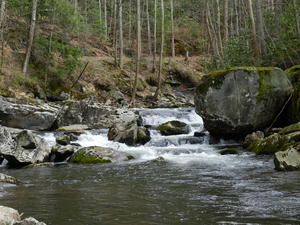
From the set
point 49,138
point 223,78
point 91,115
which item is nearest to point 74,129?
point 49,138

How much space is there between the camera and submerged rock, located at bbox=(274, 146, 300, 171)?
742 cm

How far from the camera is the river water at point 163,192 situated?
14.2 ft

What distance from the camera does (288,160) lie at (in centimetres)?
763

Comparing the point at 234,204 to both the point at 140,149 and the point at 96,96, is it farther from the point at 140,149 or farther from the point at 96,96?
the point at 96,96

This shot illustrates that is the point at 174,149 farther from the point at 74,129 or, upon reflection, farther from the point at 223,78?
the point at 74,129

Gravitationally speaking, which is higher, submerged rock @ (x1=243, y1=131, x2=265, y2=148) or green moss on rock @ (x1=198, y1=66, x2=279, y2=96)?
green moss on rock @ (x1=198, y1=66, x2=279, y2=96)

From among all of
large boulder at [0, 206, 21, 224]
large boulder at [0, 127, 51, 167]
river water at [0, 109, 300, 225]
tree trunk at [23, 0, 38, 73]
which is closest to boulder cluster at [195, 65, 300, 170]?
river water at [0, 109, 300, 225]

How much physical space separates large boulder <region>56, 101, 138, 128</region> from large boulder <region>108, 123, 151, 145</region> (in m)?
1.78

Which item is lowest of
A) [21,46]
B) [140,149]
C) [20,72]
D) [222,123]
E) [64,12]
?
[140,149]

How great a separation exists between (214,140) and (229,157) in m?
2.96

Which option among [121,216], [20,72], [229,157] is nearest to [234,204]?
[121,216]

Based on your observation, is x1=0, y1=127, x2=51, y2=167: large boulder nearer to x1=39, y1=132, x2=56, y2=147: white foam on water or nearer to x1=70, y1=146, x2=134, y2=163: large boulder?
x1=70, y1=146, x2=134, y2=163: large boulder

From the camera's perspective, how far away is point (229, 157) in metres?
9.98

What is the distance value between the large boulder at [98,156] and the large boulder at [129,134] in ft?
7.55
